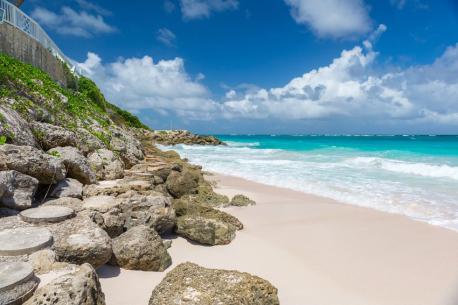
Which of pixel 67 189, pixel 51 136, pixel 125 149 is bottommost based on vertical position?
pixel 67 189

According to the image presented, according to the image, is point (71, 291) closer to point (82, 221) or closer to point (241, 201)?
point (82, 221)

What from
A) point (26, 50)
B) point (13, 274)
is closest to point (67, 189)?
point (13, 274)

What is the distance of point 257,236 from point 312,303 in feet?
7.09

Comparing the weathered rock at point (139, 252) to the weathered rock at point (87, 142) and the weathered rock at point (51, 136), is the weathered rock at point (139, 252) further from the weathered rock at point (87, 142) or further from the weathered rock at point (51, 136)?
the weathered rock at point (87, 142)

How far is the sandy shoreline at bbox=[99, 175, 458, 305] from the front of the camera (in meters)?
3.89

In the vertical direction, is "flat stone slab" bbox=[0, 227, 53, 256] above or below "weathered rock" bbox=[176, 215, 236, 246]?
above

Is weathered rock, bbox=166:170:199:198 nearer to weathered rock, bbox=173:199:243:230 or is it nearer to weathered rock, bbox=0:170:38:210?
weathered rock, bbox=173:199:243:230

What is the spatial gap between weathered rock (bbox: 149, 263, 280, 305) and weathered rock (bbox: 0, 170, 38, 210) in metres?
2.72

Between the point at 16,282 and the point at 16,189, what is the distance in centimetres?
237

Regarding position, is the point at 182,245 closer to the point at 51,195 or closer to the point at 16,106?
the point at 51,195

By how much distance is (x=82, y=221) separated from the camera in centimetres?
430

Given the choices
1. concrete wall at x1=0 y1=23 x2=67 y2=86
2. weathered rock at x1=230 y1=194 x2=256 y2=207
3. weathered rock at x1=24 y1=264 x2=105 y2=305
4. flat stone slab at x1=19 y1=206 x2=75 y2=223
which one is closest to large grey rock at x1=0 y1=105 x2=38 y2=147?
flat stone slab at x1=19 y1=206 x2=75 y2=223

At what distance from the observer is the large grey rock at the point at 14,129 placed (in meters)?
5.67

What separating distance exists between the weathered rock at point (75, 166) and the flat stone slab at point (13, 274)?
3.50 metres
